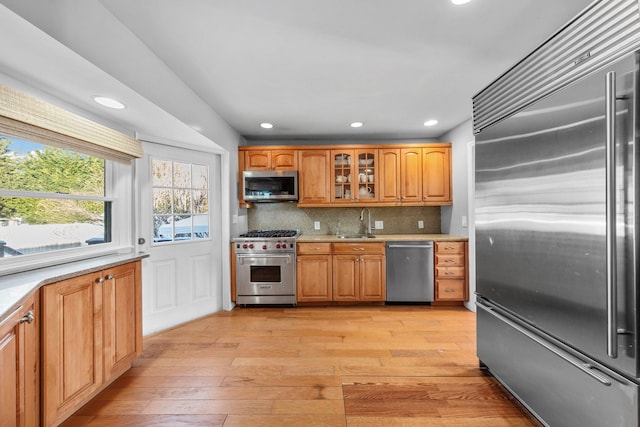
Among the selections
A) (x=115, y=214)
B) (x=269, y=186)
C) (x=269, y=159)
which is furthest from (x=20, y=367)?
(x=269, y=159)

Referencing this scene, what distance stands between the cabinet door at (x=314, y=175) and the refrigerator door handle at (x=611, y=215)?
3.23 metres

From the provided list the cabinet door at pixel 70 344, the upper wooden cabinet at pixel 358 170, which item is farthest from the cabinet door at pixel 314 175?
the cabinet door at pixel 70 344

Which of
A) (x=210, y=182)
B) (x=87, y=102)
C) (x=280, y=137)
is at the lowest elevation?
(x=210, y=182)

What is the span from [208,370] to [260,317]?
123 cm

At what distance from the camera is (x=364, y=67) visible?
2383 mm

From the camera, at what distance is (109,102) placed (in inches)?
85.4

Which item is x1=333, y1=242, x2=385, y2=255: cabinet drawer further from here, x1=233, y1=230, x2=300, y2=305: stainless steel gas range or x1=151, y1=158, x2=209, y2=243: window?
x1=151, y1=158, x2=209, y2=243: window

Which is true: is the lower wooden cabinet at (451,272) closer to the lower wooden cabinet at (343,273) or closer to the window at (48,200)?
the lower wooden cabinet at (343,273)

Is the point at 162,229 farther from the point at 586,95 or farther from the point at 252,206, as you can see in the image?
the point at 586,95

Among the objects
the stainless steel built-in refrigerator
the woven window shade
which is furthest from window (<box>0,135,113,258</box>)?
the stainless steel built-in refrigerator

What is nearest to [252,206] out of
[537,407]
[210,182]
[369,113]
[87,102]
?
[210,182]

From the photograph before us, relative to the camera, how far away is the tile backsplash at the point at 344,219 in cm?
452

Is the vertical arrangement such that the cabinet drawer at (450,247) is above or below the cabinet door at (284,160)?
below

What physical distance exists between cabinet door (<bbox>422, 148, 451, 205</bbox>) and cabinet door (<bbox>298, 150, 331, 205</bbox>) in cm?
135
